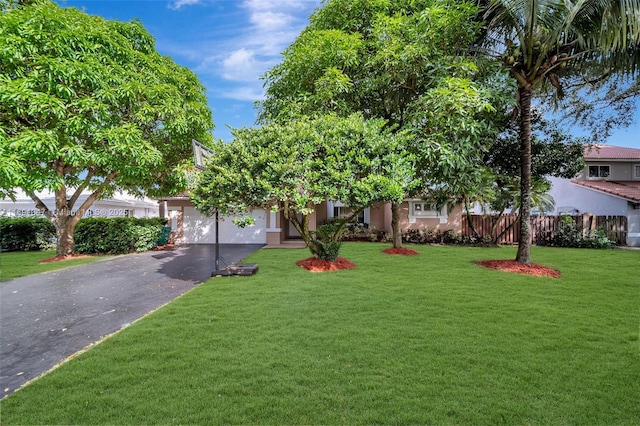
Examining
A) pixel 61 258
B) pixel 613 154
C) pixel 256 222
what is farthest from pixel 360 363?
pixel 613 154

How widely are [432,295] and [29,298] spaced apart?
28.3ft

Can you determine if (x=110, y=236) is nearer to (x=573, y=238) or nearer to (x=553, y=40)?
(x=553, y=40)

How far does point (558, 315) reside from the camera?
5.37m

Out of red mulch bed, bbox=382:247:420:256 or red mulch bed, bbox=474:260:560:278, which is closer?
red mulch bed, bbox=474:260:560:278

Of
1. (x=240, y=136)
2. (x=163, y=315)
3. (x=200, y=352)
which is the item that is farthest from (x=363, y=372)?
(x=240, y=136)

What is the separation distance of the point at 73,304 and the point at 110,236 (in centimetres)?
858

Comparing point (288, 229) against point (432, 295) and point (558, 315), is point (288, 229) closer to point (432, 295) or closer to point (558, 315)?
point (432, 295)

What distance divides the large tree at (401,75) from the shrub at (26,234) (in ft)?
Result: 44.0

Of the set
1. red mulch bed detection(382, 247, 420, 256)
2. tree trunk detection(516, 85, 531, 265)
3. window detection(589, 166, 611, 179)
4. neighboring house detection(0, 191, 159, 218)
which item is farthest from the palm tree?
neighboring house detection(0, 191, 159, 218)

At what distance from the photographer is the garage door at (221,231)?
1784 centimetres

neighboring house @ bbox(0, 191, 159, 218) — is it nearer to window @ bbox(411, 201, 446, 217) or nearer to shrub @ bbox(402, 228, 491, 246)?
shrub @ bbox(402, 228, 491, 246)

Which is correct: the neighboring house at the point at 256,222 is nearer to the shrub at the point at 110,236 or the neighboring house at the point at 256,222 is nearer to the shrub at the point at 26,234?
the shrub at the point at 110,236

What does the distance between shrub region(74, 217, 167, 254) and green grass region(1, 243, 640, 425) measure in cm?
957

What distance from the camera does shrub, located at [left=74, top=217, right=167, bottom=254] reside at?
1396 cm
